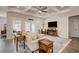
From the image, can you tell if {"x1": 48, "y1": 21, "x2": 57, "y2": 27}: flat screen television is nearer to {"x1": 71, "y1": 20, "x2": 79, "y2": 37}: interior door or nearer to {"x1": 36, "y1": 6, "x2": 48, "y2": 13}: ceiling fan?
{"x1": 36, "y1": 6, "x2": 48, "y2": 13}: ceiling fan

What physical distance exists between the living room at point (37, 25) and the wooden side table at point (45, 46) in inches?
1.2

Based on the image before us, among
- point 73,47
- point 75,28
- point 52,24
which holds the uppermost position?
point 52,24

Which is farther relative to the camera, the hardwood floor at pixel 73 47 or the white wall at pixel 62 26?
the white wall at pixel 62 26

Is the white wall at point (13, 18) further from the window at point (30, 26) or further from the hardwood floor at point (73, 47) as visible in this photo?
the hardwood floor at point (73, 47)

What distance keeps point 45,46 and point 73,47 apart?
61cm

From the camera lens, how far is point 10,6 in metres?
1.84

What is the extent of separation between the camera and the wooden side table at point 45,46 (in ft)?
6.23

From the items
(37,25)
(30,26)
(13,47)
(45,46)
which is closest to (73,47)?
(45,46)

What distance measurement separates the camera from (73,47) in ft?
6.06

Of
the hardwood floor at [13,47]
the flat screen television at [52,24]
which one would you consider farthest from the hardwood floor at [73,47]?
the flat screen television at [52,24]

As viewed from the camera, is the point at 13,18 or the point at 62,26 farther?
the point at 62,26

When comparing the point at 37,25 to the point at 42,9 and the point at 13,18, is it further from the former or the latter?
the point at 13,18
